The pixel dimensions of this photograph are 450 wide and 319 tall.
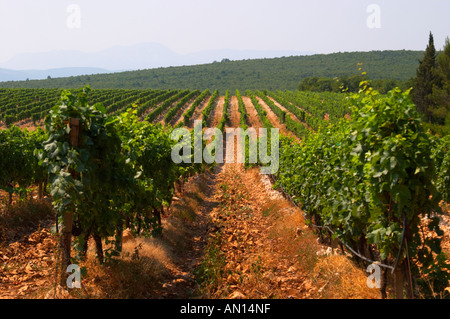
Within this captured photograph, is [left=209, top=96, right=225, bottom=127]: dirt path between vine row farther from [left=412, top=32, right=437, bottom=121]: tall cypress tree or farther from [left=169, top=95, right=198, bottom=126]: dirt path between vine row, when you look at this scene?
[left=412, top=32, right=437, bottom=121]: tall cypress tree

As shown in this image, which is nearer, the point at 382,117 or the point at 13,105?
the point at 382,117

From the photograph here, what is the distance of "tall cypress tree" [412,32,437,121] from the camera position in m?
42.3

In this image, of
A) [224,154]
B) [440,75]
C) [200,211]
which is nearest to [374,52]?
[440,75]

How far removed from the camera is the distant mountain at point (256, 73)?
109625 millimetres

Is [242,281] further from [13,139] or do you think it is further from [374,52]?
[374,52]

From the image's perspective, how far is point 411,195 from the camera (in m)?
4.15

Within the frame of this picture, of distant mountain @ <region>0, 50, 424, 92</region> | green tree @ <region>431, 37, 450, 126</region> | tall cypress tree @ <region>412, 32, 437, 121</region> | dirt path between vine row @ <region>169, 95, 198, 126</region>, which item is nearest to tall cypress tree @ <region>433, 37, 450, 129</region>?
green tree @ <region>431, 37, 450, 126</region>

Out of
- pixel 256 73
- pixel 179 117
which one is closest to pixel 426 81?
pixel 179 117

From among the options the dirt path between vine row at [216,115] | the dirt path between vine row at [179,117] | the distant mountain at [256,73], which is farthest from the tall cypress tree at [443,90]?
the distant mountain at [256,73]

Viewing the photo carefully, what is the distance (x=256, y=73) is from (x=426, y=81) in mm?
88268

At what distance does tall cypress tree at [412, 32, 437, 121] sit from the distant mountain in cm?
6235

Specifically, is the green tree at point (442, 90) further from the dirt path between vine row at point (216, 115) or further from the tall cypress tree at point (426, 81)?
the dirt path between vine row at point (216, 115)

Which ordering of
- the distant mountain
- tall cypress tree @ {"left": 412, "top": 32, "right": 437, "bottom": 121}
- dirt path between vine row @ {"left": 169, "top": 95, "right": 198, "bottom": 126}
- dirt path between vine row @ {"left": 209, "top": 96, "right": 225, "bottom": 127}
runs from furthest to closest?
the distant mountain
dirt path between vine row @ {"left": 169, "top": 95, "right": 198, "bottom": 126}
tall cypress tree @ {"left": 412, "top": 32, "right": 437, "bottom": 121}
dirt path between vine row @ {"left": 209, "top": 96, "right": 225, "bottom": 127}
